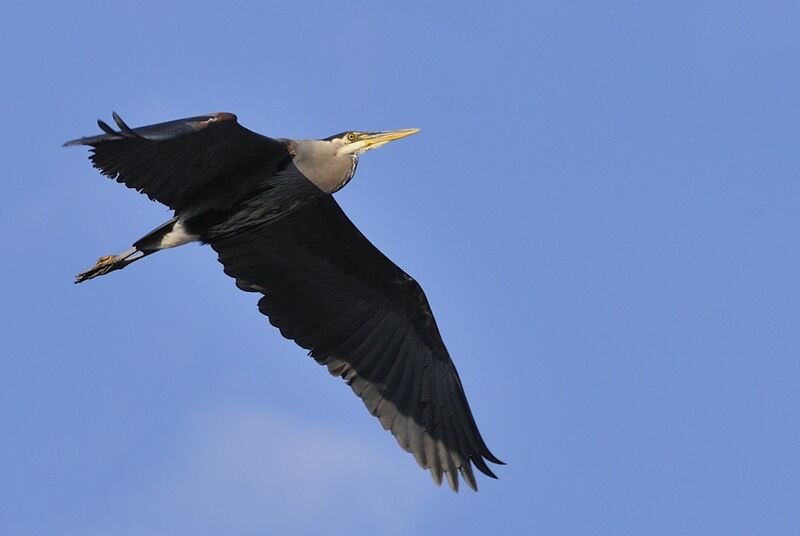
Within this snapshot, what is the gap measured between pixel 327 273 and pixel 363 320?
0.65 metres

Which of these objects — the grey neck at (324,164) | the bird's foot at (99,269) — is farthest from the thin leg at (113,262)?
the grey neck at (324,164)

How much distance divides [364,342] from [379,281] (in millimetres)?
687

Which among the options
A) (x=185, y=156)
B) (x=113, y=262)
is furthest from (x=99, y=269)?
(x=185, y=156)

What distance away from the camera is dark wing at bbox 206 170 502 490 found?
14430 mm

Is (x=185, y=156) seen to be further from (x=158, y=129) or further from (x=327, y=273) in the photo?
(x=327, y=273)

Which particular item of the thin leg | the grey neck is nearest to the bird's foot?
the thin leg

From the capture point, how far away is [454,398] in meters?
14.9

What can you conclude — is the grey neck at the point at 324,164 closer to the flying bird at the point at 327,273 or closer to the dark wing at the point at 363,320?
the flying bird at the point at 327,273

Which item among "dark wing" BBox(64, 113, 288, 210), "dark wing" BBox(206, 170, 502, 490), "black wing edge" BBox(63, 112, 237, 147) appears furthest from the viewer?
"dark wing" BBox(206, 170, 502, 490)

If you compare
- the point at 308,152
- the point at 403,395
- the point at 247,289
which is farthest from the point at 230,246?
the point at 403,395

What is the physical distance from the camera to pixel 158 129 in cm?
1201

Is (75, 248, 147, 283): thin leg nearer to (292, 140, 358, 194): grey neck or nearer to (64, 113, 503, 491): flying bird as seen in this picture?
(64, 113, 503, 491): flying bird

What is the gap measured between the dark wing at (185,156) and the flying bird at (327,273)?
0.06ft

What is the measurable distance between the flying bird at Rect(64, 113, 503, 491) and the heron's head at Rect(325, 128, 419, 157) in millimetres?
13
